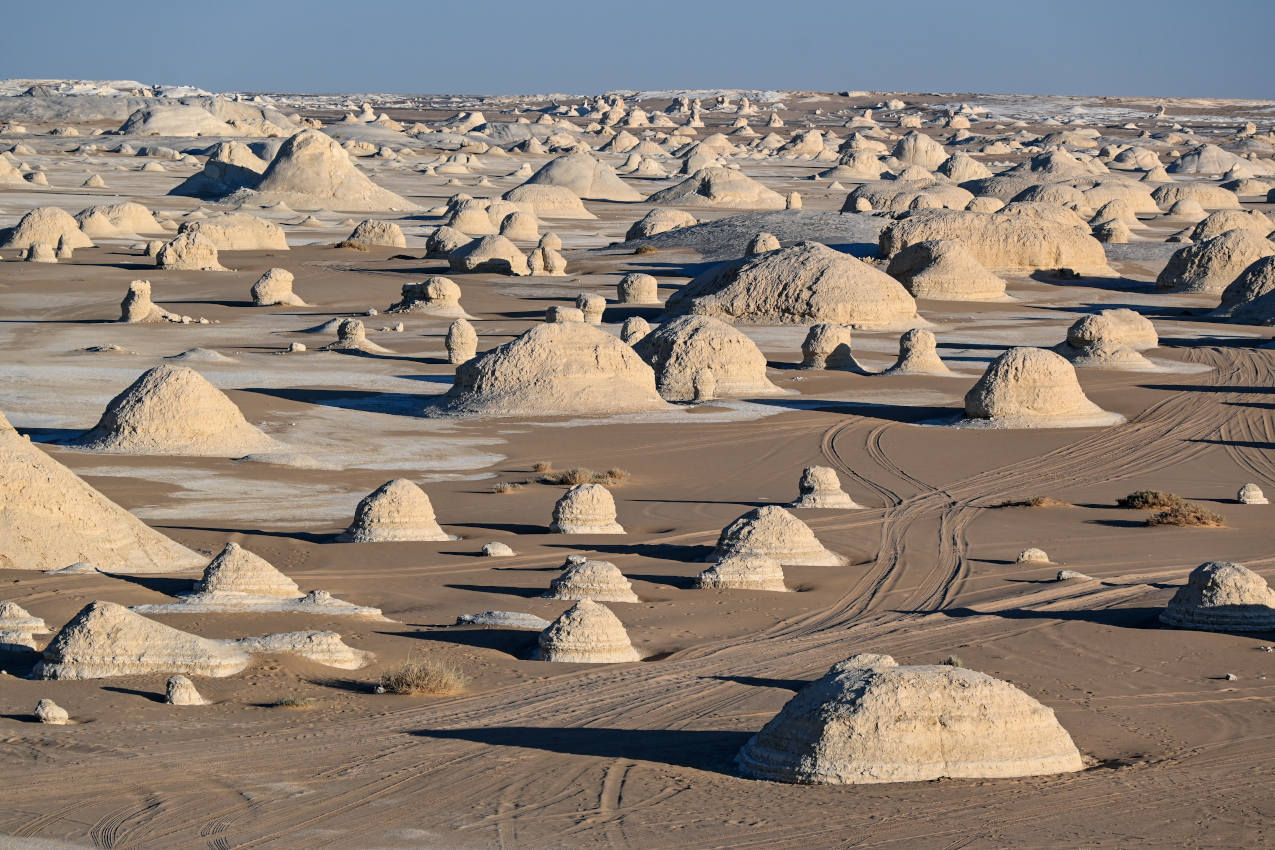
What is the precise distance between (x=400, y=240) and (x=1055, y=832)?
36.8 metres

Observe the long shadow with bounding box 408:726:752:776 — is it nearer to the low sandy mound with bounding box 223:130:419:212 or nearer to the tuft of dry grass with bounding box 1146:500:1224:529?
the tuft of dry grass with bounding box 1146:500:1224:529

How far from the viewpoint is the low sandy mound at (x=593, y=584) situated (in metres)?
12.0

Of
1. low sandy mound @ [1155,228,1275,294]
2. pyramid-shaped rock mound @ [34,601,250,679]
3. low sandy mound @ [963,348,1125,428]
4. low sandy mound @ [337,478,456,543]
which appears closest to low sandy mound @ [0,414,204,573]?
low sandy mound @ [337,478,456,543]

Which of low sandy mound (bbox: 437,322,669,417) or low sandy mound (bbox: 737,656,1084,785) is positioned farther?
low sandy mound (bbox: 437,322,669,417)

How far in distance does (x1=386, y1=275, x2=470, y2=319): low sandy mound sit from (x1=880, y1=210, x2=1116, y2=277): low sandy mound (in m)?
9.22

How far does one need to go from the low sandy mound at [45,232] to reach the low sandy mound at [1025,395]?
2372 centimetres

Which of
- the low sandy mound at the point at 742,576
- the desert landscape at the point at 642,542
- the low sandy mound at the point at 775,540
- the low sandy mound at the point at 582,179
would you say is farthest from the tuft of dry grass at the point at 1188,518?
the low sandy mound at the point at 582,179

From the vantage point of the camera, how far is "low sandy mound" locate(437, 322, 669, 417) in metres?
21.0

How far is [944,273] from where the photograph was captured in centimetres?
3294

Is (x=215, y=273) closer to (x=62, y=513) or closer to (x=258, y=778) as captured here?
(x=62, y=513)

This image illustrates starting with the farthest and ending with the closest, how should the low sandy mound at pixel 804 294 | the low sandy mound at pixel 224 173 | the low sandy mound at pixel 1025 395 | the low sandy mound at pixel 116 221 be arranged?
the low sandy mound at pixel 224 173 < the low sandy mound at pixel 116 221 < the low sandy mound at pixel 804 294 < the low sandy mound at pixel 1025 395

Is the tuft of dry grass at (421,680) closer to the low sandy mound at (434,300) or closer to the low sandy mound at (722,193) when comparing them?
the low sandy mound at (434,300)

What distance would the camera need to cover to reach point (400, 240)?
1679 inches

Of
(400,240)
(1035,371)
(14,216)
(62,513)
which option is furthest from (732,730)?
(14,216)
